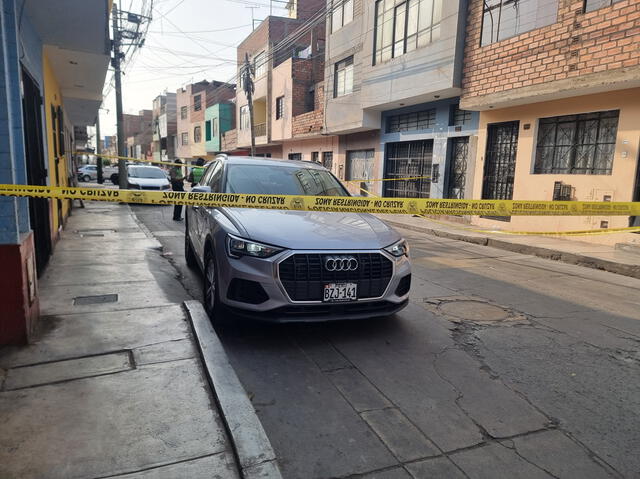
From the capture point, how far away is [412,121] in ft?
53.8

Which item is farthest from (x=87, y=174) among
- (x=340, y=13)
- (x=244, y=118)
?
(x=340, y=13)

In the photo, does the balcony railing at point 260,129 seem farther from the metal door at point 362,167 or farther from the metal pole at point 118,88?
the metal door at point 362,167

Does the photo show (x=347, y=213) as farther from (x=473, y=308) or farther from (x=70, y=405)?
(x=70, y=405)

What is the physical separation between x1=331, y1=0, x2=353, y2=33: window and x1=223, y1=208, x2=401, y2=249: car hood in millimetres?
16721

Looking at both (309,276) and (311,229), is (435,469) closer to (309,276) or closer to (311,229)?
(309,276)

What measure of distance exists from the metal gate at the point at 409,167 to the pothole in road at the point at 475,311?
34.8ft

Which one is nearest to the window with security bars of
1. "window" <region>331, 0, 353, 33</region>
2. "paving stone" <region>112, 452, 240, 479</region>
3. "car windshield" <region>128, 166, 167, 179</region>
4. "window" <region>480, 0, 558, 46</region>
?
"window" <region>480, 0, 558, 46</region>

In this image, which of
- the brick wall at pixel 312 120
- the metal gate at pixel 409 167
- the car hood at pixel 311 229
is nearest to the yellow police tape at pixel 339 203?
the car hood at pixel 311 229

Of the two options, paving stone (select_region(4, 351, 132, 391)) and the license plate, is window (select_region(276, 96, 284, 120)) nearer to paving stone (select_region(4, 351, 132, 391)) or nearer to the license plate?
the license plate

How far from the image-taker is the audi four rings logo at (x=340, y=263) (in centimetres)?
381

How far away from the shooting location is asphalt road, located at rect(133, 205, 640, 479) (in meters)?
2.57

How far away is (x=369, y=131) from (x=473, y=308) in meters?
14.6

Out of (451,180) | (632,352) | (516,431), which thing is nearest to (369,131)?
(451,180)

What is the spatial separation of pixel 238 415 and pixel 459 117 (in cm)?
1360
